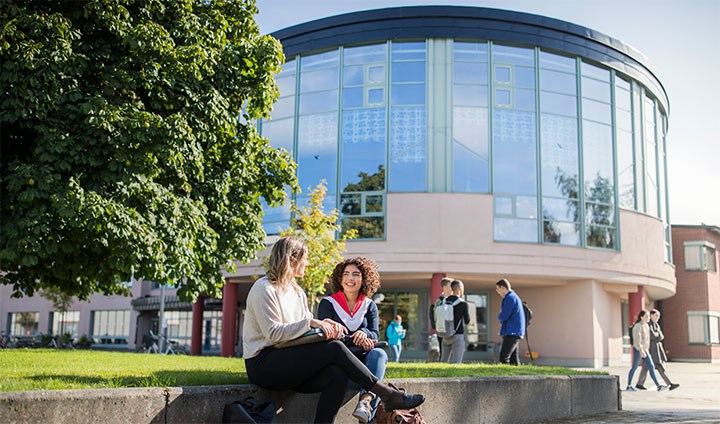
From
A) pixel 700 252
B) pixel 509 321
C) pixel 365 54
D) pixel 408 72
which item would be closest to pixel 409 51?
pixel 408 72

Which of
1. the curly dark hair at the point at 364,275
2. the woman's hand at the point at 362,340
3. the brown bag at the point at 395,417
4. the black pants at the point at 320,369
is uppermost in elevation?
the curly dark hair at the point at 364,275

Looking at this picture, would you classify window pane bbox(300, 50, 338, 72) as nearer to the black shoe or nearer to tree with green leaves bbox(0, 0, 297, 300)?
tree with green leaves bbox(0, 0, 297, 300)

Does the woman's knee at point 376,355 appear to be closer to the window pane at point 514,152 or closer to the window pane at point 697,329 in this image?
the window pane at point 514,152

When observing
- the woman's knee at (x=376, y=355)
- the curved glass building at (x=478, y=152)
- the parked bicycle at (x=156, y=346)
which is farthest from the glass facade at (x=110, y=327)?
the woman's knee at (x=376, y=355)

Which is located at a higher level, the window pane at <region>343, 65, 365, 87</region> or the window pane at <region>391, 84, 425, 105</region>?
the window pane at <region>343, 65, 365, 87</region>

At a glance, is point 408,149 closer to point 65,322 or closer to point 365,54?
point 365,54

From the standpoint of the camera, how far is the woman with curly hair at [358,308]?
19.5 feet

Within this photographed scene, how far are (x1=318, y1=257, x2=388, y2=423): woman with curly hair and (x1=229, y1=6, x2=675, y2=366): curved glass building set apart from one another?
1774 centimetres

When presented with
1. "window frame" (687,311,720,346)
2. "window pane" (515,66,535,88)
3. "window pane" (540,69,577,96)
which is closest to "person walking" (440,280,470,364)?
"window pane" (515,66,535,88)

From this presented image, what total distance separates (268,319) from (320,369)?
528mm

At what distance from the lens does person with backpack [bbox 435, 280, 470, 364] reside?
1246cm

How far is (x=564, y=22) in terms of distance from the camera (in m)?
25.9

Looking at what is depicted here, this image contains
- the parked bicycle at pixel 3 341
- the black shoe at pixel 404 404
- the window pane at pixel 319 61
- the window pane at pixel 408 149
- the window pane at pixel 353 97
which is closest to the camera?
the black shoe at pixel 404 404

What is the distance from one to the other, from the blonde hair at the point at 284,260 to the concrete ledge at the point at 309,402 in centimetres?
92
